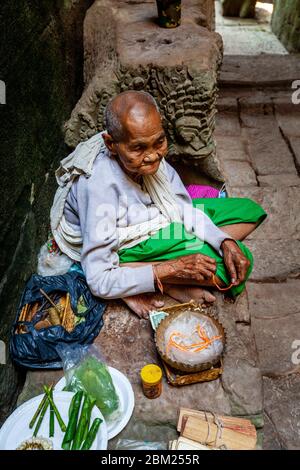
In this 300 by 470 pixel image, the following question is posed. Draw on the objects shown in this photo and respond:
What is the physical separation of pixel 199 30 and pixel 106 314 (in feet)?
7.98

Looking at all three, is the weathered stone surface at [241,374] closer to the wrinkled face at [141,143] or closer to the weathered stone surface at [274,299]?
the weathered stone surface at [274,299]

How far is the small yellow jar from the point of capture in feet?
6.32

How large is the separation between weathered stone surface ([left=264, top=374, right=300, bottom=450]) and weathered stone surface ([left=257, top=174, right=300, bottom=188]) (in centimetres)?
211

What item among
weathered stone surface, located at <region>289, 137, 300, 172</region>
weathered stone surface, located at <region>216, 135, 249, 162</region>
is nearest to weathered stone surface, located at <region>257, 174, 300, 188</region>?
weathered stone surface, located at <region>289, 137, 300, 172</region>

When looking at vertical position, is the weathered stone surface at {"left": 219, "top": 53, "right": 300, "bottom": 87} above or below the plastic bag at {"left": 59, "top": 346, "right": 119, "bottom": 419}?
above

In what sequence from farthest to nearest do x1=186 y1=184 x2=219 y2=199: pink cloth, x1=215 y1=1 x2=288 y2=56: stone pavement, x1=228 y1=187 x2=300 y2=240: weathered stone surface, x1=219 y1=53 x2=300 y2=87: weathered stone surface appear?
1. x1=215 y1=1 x2=288 y2=56: stone pavement
2. x1=219 y1=53 x2=300 y2=87: weathered stone surface
3. x1=228 y1=187 x2=300 y2=240: weathered stone surface
4. x1=186 y1=184 x2=219 y2=199: pink cloth

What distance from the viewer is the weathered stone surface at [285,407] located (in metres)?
2.32

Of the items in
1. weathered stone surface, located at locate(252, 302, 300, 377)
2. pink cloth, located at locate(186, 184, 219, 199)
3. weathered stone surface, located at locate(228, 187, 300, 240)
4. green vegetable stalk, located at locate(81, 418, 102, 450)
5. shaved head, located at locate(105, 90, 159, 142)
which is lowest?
weathered stone surface, located at locate(252, 302, 300, 377)

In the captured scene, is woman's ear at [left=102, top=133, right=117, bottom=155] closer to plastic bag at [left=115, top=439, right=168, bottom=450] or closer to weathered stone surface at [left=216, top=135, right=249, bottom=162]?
plastic bag at [left=115, top=439, right=168, bottom=450]

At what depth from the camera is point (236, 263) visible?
236 centimetres

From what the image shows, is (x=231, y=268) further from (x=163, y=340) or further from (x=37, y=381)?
(x=37, y=381)
